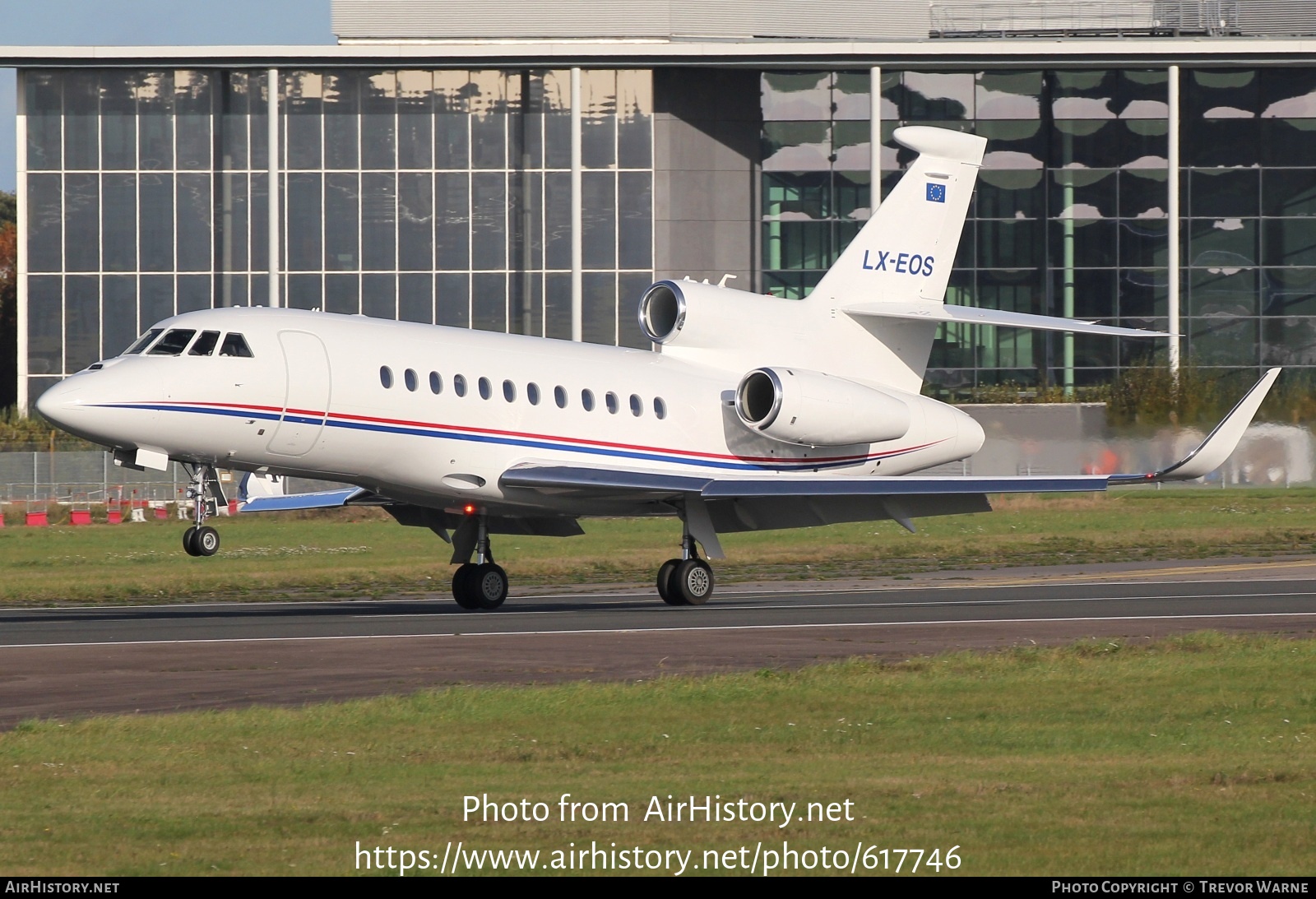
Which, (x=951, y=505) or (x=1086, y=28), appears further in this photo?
(x=1086, y=28)

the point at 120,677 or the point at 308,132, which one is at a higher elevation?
the point at 308,132

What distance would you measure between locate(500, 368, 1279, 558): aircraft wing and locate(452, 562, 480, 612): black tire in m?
2.04

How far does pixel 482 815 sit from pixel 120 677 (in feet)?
23.6

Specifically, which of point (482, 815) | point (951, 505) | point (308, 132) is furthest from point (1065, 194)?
point (482, 815)

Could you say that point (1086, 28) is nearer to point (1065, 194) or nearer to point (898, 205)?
point (1065, 194)

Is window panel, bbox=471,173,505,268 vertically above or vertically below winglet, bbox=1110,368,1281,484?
above

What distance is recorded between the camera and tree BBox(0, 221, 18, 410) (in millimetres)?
80250

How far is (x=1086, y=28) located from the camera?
63781 mm

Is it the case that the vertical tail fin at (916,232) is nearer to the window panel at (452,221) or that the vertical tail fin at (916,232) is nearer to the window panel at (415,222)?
the window panel at (452,221)

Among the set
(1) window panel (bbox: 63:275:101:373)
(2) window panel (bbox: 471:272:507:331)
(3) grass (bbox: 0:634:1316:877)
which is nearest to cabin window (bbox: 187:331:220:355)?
(3) grass (bbox: 0:634:1316:877)

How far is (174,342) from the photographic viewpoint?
71.3ft

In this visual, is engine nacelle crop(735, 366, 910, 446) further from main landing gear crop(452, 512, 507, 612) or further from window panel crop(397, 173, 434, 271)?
window panel crop(397, 173, 434, 271)

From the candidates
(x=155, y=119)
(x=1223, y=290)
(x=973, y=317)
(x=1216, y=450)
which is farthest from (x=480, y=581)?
(x=1223, y=290)

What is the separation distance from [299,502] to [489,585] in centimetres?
328
